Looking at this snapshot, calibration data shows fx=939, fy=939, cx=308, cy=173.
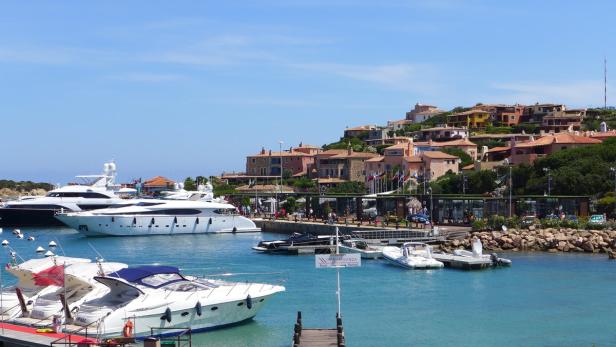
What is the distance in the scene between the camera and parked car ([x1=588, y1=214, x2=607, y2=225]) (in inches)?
2532

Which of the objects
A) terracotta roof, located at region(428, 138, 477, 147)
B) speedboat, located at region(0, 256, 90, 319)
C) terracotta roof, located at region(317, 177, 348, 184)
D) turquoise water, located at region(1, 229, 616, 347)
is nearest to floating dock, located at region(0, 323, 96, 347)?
speedboat, located at region(0, 256, 90, 319)

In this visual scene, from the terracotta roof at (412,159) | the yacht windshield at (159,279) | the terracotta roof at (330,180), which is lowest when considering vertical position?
the yacht windshield at (159,279)

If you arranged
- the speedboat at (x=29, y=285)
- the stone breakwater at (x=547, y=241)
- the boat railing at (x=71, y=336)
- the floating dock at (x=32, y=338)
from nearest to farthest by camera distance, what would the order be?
the boat railing at (x=71, y=336) → the floating dock at (x=32, y=338) → the speedboat at (x=29, y=285) → the stone breakwater at (x=547, y=241)

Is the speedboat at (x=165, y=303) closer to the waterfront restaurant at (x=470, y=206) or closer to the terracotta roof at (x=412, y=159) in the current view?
the waterfront restaurant at (x=470, y=206)

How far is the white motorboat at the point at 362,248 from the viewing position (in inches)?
2239

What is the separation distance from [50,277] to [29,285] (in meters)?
1.98

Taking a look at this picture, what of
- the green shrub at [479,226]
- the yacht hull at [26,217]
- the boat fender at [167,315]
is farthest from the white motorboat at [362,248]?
the yacht hull at [26,217]

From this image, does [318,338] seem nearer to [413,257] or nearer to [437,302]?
[437,302]

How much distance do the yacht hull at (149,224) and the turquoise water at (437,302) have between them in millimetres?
18564

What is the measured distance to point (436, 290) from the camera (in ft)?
141

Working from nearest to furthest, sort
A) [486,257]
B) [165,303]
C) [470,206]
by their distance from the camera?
[165,303]
[486,257]
[470,206]

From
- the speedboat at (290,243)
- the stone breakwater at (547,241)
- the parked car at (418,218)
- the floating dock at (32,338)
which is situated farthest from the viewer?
the parked car at (418,218)

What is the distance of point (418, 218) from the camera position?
250ft

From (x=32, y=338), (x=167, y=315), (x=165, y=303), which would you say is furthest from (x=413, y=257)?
(x=32, y=338)
